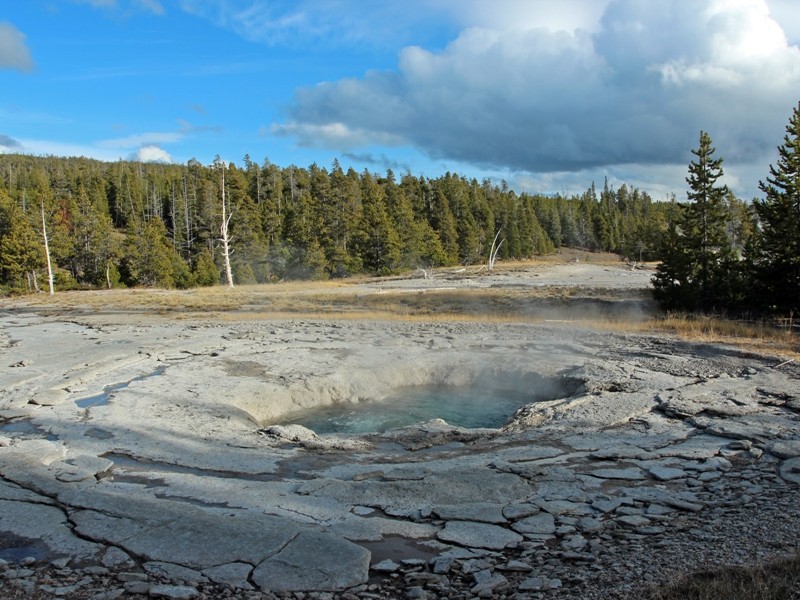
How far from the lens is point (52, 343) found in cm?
1652

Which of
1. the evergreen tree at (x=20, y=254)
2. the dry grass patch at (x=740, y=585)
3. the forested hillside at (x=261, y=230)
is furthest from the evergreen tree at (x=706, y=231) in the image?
the evergreen tree at (x=20, y=254)

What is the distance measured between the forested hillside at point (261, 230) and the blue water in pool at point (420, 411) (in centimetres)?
3246

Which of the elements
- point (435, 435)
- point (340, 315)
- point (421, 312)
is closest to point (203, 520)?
point (435, 435)

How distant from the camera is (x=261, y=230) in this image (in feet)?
211

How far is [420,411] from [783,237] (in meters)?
17.4

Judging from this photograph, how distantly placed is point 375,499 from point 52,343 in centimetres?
1444

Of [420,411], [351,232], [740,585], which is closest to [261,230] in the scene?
[351,232]

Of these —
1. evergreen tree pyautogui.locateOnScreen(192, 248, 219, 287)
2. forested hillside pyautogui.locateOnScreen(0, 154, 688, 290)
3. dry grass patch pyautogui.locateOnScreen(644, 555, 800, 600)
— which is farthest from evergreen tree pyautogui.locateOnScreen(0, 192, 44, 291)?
dry grass patch pyautogui.locateOnScreen(644, 555, 800, 600)

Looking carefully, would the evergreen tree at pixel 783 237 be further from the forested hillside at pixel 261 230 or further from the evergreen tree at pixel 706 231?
the forested hillside at pixel 261 230

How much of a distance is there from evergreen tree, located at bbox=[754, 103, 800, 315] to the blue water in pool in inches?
575

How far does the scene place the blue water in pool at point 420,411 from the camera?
34.9 feet

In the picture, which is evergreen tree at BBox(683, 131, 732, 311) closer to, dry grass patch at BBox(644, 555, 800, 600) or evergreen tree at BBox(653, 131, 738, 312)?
evergreen tree at BBox(653, 131, 738, 312)

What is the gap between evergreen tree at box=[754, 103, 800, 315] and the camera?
21.2m

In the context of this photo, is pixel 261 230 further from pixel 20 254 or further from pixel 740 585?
pixel 740 585
